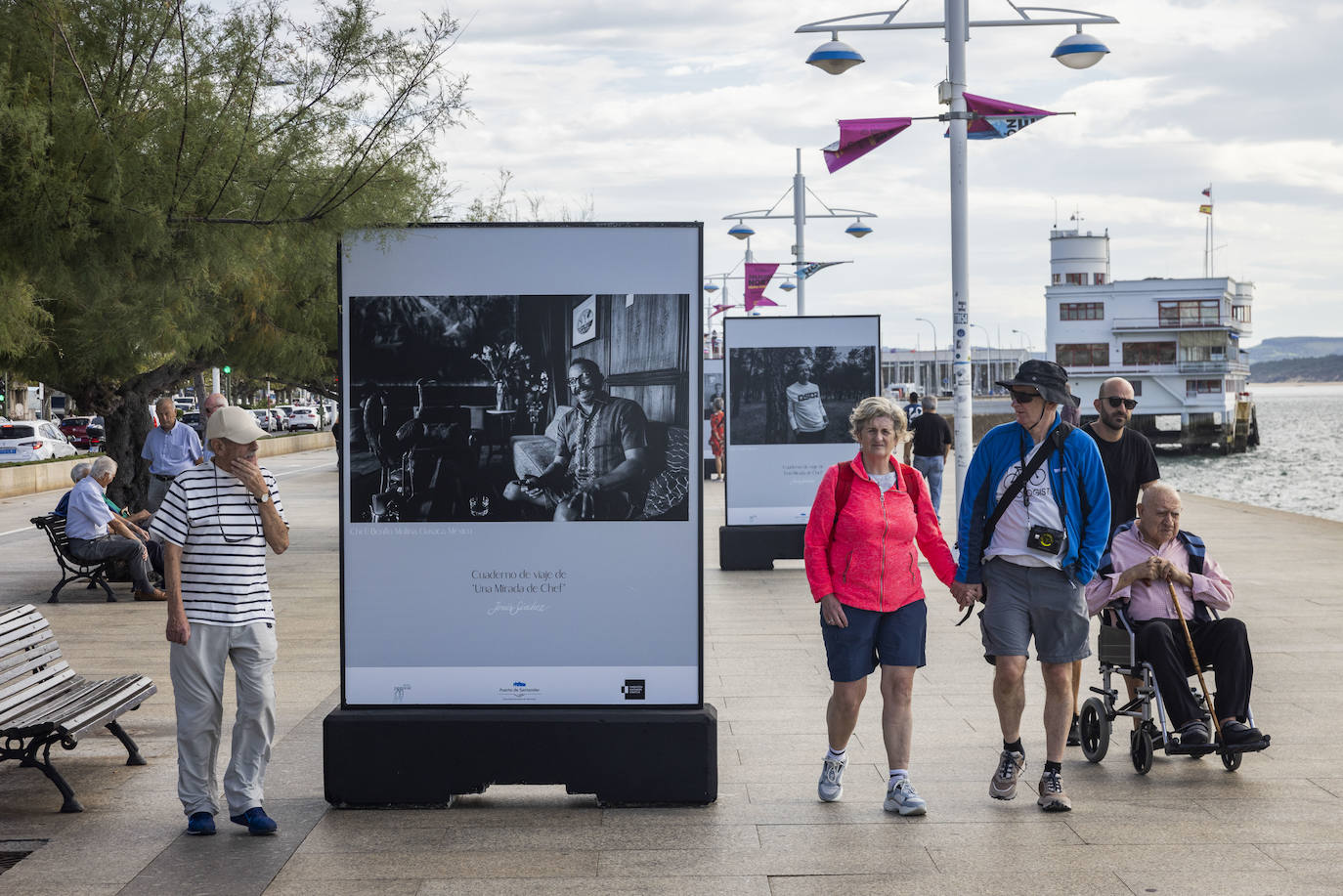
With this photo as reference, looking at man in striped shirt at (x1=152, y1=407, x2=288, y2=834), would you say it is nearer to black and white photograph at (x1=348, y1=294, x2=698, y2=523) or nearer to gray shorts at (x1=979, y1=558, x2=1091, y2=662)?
black and white photograph at (x1=348, y1=294, x2=698, y2=523)

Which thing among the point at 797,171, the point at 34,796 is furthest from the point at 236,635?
the point at 797,171

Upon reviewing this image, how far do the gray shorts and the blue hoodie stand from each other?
80mm

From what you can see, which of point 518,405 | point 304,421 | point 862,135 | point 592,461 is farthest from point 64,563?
point 304,421

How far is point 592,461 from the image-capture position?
20.3 ft

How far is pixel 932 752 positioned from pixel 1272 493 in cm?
5618

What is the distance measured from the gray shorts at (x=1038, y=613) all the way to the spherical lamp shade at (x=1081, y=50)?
9.31m

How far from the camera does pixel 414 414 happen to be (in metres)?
6.16

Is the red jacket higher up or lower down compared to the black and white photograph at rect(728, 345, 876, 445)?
lower down

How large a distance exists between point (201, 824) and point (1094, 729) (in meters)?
3.96

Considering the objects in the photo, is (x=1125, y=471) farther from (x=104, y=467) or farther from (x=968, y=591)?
(x=104, y=467)

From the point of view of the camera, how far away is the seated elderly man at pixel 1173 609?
6.71m

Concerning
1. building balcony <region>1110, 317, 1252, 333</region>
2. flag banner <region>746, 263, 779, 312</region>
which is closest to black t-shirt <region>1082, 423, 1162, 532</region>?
flag banner <region>746, 263, 779, 312</region>

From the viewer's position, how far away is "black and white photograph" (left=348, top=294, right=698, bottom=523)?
20.1ft

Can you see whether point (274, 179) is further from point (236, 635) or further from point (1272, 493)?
point (1272, 493)
